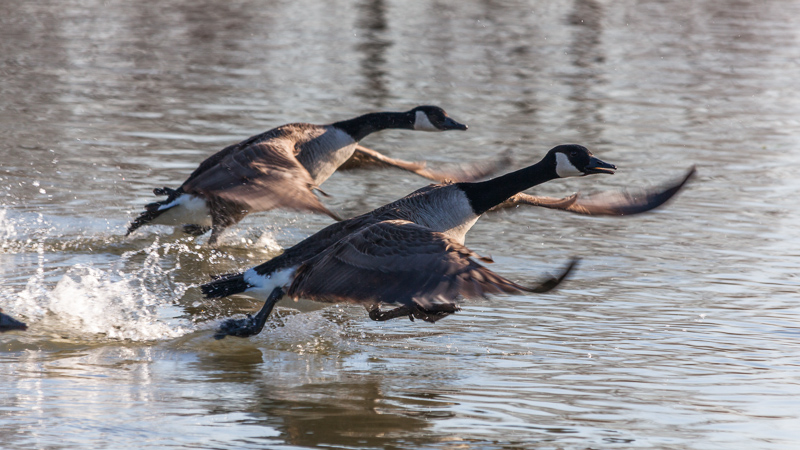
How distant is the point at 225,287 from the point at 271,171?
3.25 ft

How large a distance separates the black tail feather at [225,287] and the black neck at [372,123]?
263 cm

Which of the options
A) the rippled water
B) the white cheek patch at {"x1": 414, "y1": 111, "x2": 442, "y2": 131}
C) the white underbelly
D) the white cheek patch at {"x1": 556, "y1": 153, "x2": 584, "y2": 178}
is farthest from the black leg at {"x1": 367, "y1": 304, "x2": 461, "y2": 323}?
the white cheek patch at {"x1": 414, "y1": 111, "x2": 442, "y2": 131}

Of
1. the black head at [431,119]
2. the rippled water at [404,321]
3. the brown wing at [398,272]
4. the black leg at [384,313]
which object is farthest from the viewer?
the black head at [431,119]

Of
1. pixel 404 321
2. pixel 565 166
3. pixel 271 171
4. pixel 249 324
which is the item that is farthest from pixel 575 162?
pixel 249 324

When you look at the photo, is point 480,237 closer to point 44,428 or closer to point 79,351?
point 79,351

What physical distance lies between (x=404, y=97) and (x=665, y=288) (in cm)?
881

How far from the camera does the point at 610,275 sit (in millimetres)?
8656

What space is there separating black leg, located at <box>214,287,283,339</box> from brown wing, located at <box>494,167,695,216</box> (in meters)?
2.06

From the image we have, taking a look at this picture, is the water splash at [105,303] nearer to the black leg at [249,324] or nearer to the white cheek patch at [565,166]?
the black leg at [249,324]

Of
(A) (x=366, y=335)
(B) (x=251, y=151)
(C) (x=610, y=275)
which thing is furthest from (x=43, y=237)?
(C) (x=610, y=275)

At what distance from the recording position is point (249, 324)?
6953 millimetres

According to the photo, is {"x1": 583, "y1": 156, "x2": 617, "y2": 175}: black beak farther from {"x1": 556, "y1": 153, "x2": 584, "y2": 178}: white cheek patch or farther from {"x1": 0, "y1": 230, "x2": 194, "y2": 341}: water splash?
{"x1": 0, "y1": 230, "x2": 194, "y2": 341}: water splash

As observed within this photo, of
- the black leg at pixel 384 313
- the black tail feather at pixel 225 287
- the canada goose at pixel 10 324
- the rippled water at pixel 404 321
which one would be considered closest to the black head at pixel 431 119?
the rippled water at pixel 404 321

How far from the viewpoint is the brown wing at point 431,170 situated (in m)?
9.04
